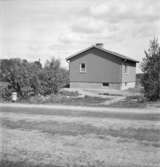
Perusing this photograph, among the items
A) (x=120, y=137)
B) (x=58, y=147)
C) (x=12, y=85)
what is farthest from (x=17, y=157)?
(x=12, y=85)

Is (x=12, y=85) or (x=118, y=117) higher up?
(x=12, y=85)

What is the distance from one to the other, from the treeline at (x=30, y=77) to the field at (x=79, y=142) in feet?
19.8

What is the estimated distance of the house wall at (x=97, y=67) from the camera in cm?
2214

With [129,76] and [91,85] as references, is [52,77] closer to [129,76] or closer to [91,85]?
[91,85]

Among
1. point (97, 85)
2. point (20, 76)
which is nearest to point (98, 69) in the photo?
point (97, 85)

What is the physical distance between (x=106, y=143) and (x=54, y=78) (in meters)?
11.1

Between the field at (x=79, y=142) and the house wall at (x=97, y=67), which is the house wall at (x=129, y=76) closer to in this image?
the house wall at (x=97, y=67)

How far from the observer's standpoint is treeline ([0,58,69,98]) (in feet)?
Answer: 44.4

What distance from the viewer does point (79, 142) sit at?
519 cm

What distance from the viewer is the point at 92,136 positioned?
5691 mm

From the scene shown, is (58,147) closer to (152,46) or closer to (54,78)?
(152,46)

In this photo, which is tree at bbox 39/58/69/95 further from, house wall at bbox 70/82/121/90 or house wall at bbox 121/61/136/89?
house wall at bbox 121/61/136/89

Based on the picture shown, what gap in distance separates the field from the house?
14.6 meters

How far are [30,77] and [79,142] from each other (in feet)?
31.5
